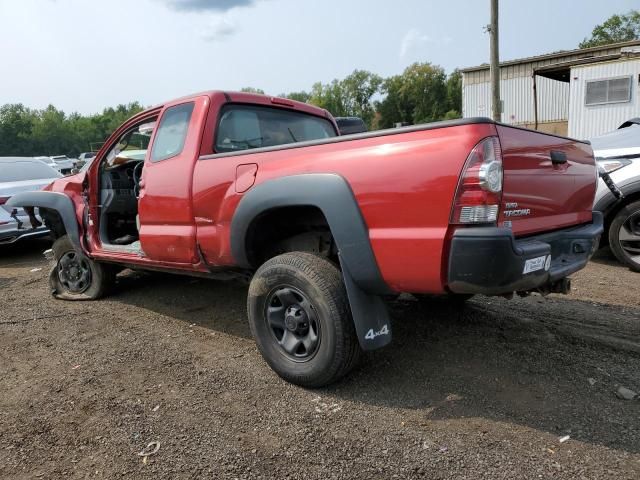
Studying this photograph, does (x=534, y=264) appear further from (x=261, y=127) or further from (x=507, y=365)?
(x=261, y=127)

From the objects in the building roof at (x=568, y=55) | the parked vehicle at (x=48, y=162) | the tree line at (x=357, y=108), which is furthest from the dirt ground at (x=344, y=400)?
the tree line at (x=357, y=108)

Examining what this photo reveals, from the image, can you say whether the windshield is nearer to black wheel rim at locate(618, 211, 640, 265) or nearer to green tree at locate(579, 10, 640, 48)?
black wheel rim at locate(618, 211, 640, 265)

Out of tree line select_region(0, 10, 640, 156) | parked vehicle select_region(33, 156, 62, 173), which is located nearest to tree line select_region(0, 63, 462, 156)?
tree line select_region(0, 10, 640, 156)

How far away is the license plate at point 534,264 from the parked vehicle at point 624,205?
353cm

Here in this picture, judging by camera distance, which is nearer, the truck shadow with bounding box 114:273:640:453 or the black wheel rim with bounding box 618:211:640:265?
the truck shadow with bounding box 114:273:640:453

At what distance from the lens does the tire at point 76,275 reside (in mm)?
5340

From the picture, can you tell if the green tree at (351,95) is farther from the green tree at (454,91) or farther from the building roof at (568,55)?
the building roof at (568,55)

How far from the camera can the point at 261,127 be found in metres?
4.19

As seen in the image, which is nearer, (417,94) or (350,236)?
(350,236)

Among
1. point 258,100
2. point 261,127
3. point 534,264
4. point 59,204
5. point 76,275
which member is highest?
point 258,100

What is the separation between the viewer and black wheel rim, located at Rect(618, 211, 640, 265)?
562 cm

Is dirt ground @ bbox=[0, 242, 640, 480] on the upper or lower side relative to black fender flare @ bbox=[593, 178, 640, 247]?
lower

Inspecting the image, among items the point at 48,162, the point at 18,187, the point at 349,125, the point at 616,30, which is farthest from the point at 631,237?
the point at 616,30

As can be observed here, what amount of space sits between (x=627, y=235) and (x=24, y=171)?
8.87 metres
